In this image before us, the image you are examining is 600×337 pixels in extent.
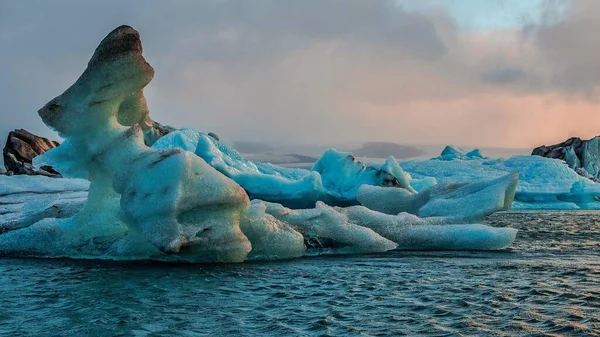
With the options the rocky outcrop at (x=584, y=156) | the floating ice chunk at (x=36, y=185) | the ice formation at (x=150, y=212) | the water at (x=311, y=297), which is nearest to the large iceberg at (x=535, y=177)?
the rocky outcrop at (x=584, y=156)

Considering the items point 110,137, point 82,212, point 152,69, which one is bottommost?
point 82,212

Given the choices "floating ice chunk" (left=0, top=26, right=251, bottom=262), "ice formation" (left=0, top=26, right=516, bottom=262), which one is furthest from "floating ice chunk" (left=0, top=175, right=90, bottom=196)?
"floating ice chunk" (left=0, top=26, right=251, bottom=262)

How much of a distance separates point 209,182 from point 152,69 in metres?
2.54

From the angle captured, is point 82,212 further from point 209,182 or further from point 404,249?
point 404,249

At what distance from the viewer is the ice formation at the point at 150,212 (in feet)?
32.3

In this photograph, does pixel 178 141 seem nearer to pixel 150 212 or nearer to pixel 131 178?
pixel 131 178

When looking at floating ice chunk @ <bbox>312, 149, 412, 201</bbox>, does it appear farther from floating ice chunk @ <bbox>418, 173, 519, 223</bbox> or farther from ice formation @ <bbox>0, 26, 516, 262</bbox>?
ice formation @ <bbox>0, 26, 516, 262</bbox>

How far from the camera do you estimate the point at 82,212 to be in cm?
1136

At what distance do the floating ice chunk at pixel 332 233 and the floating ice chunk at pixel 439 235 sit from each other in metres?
0.56

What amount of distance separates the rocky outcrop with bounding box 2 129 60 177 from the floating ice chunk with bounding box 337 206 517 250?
2013 centimetres

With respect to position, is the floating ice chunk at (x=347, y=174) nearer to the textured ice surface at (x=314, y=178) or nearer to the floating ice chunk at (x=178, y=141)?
the textured ice surface at (x=314, y=178)

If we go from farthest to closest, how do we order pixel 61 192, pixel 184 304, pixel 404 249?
1. pixel 61 192
2. pixel 404 249
3. pixel 184 304

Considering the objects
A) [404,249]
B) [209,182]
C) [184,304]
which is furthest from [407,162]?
[184,304]

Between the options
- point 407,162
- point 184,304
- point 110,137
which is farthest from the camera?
point 407,162
